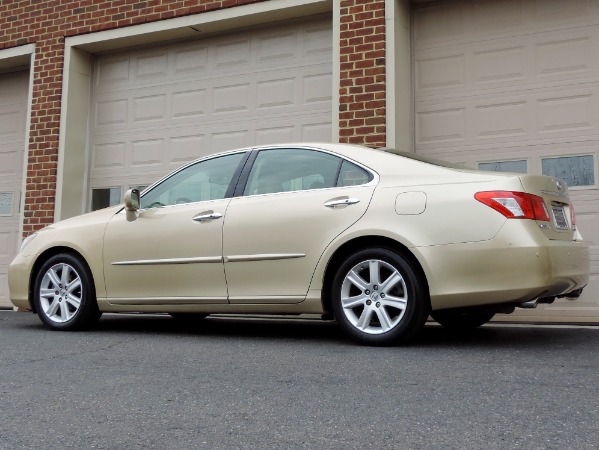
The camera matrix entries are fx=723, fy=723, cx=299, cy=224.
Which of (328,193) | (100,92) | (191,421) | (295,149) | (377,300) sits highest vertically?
(100,92)

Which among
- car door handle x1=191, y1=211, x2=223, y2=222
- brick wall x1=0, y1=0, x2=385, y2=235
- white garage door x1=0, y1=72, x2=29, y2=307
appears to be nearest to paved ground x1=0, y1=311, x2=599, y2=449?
car door handle x1=191, y1=211, x2=223, y2=222

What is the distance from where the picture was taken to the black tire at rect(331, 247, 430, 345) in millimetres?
4691

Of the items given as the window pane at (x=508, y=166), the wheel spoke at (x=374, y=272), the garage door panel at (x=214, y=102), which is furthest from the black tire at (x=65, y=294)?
the window pane at (x=508, y=166)

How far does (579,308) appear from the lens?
7.07 metres

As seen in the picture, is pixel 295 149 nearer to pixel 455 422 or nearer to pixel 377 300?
pixel 377 300

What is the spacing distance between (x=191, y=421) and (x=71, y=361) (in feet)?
5.97

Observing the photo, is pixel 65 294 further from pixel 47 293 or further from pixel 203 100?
pixel 203 100

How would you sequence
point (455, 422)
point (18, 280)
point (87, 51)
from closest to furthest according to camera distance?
point (455, 422) → point (18, 280) → point (87, 51)

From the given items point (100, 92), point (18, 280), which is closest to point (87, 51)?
point (100, 92)

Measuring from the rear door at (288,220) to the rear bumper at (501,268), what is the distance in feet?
2.26

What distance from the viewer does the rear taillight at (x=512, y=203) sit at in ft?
14.9

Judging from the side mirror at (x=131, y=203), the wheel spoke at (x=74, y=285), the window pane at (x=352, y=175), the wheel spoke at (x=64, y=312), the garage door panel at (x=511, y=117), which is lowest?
the wheel spoke at (x=64, y=312)

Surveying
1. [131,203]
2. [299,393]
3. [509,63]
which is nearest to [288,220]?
[131,203]

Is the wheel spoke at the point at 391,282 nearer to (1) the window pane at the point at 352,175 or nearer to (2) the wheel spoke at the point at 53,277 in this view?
(1) the window pane at the point at 352,175
